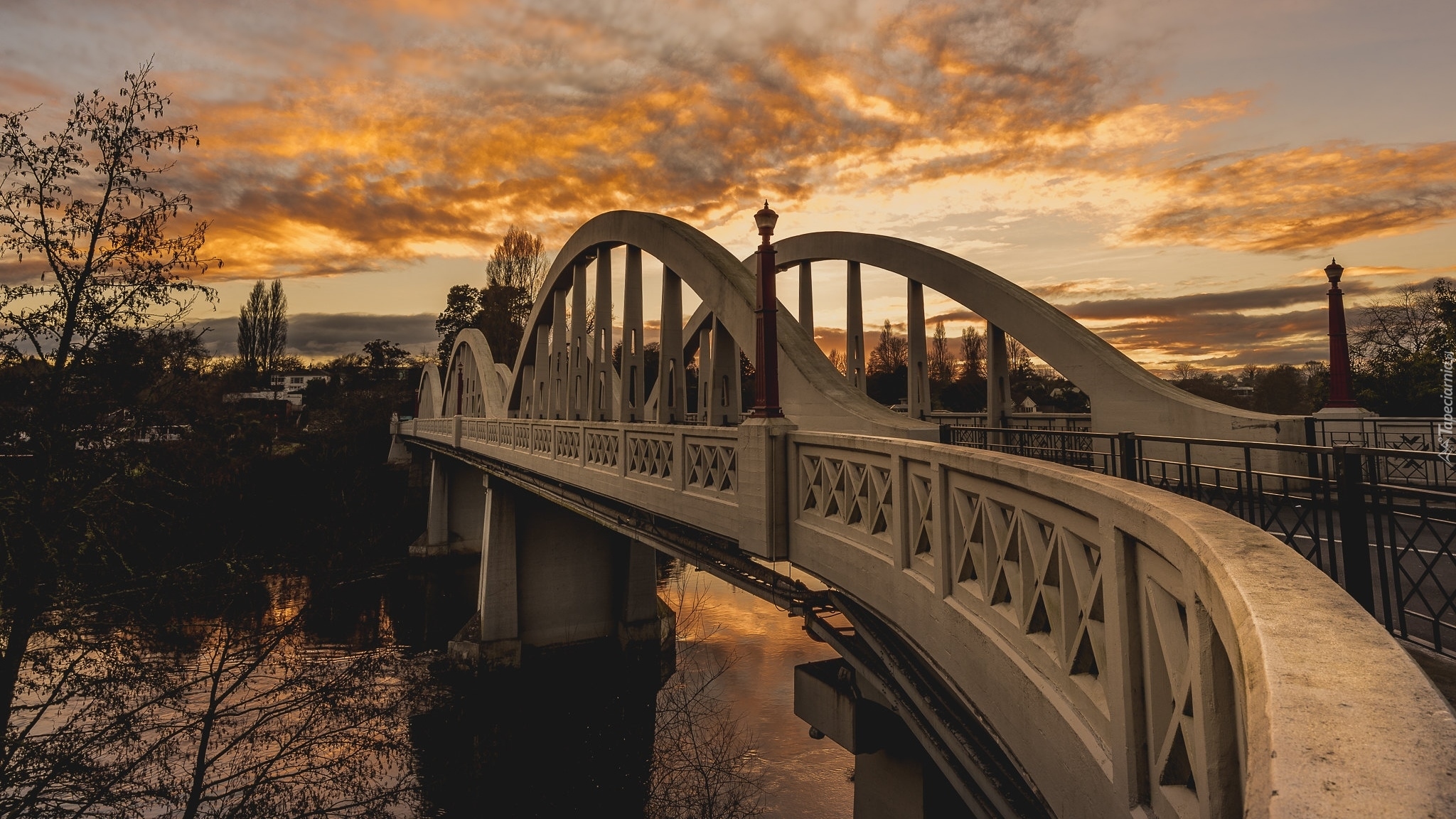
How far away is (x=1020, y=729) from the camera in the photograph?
3.74 metres

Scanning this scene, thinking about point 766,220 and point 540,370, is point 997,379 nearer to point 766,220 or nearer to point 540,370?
point 766,220

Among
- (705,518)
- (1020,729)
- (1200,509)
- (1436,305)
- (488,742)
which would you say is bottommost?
(488,742)

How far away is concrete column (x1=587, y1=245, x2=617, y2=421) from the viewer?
1720 centimetres

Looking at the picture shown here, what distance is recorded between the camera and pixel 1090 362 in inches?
464

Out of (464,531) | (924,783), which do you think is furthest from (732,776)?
(464,531)

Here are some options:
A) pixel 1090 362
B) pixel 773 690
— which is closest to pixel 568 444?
pixel 1090 362

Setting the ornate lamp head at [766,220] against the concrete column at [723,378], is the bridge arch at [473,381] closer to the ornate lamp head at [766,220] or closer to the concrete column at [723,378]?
the concrete column at [723,378]

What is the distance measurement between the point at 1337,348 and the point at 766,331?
9551 mm

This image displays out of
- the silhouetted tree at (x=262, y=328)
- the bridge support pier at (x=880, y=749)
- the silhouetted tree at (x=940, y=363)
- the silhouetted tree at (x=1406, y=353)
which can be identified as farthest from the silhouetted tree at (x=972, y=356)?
the silhouetted tree at (x=262, y=328)

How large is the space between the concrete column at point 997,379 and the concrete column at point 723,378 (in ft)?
15.9

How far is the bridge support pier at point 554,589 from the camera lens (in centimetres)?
2311

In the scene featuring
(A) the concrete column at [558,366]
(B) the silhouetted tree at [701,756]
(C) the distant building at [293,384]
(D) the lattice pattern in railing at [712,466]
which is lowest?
(B) the silhouetted tree at [701,756]

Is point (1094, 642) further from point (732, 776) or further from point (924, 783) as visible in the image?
point (732, 776)

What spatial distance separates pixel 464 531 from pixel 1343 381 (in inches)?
1599
